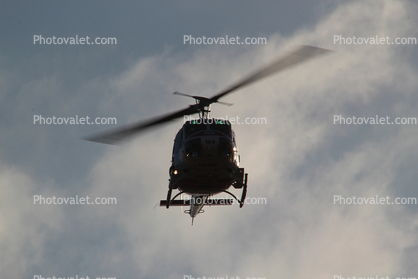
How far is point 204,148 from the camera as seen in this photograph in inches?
770

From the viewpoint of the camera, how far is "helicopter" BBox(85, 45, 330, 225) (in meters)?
19.6

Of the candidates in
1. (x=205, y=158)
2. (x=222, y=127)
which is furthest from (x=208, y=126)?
(x=205, y=158)

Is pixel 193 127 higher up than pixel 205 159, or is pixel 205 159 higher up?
pixel 193 127

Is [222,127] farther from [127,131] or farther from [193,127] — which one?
[127,131]

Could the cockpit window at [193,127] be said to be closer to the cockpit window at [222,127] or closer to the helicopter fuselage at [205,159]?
the helicopter fuselage at [205,159]

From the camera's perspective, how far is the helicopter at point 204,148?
19.6 metres

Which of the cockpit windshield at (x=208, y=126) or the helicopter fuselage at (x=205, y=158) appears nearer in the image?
the helicopter fuselage at (x=205, y=158)

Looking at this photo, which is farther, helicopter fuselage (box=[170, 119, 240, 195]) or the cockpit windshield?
the cockpit windshield

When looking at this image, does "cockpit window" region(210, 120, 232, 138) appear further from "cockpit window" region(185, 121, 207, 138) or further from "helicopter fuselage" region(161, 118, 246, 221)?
"cockpit window" region(185, 121, 207, 138)

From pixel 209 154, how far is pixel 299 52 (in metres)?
5.66

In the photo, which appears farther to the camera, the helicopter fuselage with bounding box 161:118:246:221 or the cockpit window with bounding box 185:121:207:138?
the cockpit window with bounding box 185:121:207:138

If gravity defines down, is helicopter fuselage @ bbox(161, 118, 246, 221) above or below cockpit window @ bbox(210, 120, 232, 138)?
below

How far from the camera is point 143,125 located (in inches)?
808

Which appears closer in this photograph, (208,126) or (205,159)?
(205,159)
